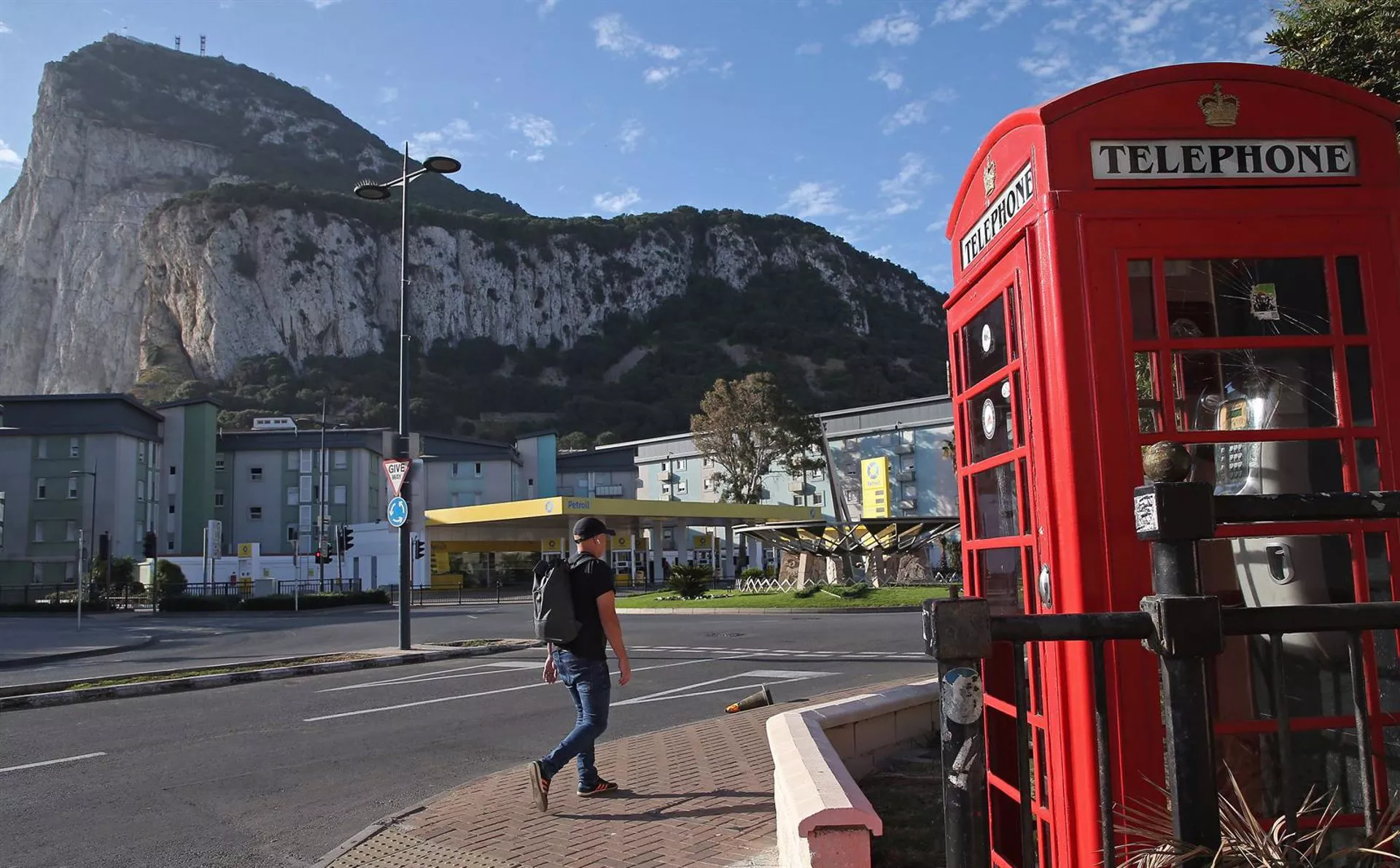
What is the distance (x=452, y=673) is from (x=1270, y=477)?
513 inches

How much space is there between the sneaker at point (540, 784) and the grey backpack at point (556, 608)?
28.7 inches

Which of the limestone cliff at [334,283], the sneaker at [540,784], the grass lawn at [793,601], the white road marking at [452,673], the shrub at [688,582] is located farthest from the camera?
the limestone cliff at [334,283]

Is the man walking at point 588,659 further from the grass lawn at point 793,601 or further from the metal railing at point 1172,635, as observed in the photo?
the grass lawn at point 793,601

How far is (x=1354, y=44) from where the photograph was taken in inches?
352

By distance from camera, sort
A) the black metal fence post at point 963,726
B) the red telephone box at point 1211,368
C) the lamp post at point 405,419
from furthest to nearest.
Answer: the lamp post at point 405,419, the red telephone box at point 1211,368, the black metal fence post at point 963,726

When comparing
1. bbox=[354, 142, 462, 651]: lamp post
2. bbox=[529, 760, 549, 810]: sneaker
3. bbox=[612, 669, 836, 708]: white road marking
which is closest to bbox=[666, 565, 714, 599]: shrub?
bbox=[354, 142, 462, 651]: lamp post

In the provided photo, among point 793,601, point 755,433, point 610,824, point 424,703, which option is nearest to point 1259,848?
point 610,824

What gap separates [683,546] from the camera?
2894 inches

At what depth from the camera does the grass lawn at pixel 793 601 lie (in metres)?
28.1

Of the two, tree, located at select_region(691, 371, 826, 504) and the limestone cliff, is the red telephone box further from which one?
the limestone cliff

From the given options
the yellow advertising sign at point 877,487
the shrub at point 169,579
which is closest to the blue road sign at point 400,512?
the yellow advertising sign at point 877,487

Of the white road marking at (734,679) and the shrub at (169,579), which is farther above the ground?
the shrub at (169,579)

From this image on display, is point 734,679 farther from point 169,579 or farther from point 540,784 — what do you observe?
point 169,579

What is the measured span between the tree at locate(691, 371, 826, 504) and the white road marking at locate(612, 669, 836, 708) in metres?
52.6
